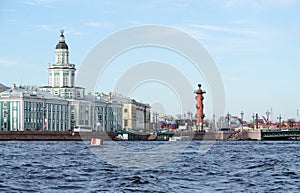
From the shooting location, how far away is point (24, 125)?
118 m

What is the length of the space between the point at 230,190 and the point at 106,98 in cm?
12631

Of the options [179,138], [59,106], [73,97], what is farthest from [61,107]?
[179,138]

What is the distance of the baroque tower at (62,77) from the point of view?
138 metres

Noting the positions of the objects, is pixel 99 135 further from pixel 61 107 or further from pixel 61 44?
pixel 61 44

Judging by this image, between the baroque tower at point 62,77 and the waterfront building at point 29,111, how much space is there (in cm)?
776

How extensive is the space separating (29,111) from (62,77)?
832 inches

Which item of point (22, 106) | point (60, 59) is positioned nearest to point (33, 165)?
point (22, 106)

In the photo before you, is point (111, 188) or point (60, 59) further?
point (60, 59)

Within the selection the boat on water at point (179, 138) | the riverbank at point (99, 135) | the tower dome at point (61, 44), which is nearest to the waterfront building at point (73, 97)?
the tower dome at point (61, 44)

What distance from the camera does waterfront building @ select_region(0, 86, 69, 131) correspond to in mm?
117312

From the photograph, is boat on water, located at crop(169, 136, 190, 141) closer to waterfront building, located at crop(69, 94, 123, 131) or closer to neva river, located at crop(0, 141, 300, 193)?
waterfront building, located at crop(69, 94, 123, 131)

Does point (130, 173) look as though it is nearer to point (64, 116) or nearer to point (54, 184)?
point (54, 184)

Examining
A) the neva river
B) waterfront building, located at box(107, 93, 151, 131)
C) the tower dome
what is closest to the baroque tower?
the tower dome

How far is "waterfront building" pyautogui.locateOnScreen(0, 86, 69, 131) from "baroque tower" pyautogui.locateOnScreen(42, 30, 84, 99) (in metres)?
7.76
